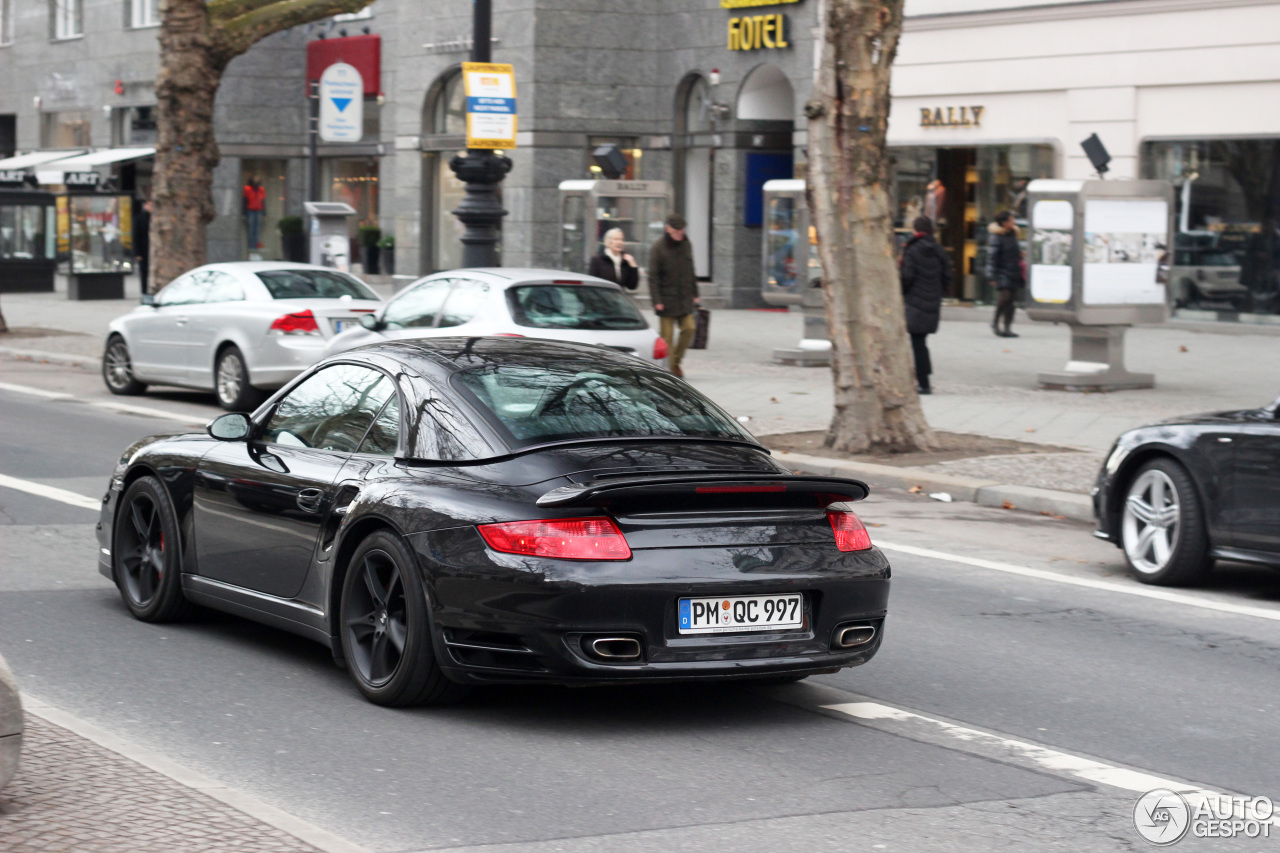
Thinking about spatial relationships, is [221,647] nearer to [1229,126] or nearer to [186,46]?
[186,46]

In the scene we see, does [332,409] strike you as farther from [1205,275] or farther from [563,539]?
[1205,275]

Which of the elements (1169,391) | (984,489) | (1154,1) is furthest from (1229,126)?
(984,489)

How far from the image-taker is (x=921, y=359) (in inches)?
723

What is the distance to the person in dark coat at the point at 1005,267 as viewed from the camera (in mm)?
25312

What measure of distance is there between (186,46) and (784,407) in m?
11.9

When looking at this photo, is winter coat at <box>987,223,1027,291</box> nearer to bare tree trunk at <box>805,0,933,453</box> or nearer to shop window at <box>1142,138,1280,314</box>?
shop window at <box>1142,138,1280,314</box>

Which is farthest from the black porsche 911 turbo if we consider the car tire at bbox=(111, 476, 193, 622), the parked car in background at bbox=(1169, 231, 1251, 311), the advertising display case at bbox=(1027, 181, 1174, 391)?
the parked car in background at bbox=(1169, 231, 1251, 311)

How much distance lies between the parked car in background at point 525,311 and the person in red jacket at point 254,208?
3029 cm

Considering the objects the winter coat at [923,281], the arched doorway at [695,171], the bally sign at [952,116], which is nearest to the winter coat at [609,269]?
the winter coat at [923,281]

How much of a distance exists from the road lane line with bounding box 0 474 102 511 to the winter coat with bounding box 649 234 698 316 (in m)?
8.54

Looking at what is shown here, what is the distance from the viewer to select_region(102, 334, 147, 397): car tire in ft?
63.0

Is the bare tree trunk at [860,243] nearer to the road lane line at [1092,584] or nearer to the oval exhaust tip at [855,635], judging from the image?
the road lane line at [1092,584]

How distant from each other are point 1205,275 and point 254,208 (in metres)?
27.0

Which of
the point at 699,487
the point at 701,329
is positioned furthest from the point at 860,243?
the point at 699,487
